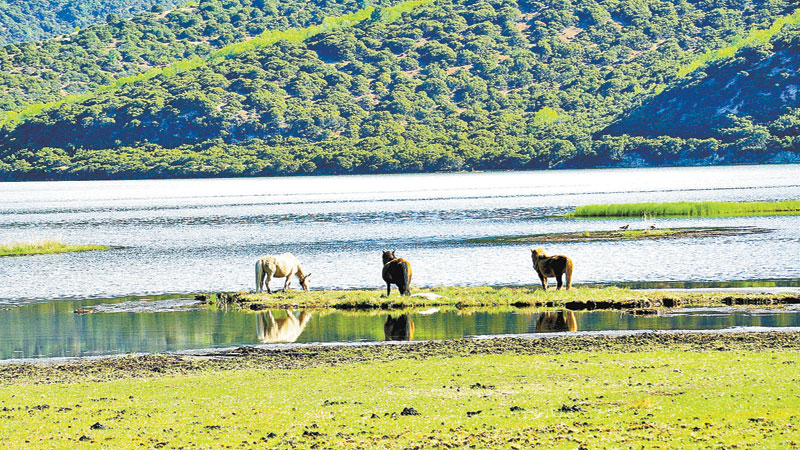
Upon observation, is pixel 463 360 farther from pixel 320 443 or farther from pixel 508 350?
pixel 320 443

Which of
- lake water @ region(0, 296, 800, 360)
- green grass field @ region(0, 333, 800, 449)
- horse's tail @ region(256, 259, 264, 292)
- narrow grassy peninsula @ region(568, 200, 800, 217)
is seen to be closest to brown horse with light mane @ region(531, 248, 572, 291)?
lake water @ region(0, 296, 800, 360)

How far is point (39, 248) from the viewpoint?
68188mm

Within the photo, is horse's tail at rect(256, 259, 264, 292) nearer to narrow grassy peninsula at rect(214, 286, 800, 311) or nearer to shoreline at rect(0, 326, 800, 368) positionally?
narrow grassy peninsula at rect(214, 286, 800, 311)

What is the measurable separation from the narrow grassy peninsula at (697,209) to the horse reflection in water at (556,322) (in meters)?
53.5

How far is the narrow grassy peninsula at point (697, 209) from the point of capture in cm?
8212

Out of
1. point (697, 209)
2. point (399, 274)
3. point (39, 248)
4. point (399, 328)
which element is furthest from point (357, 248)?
point (399, 328)

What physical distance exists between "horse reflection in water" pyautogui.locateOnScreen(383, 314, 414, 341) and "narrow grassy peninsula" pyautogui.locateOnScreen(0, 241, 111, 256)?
4037 centimetres

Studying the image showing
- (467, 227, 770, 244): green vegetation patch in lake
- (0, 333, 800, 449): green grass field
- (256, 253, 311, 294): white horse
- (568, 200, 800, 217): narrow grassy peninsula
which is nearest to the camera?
(0, 333, 800, 449): green grass field

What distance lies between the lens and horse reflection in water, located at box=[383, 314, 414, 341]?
28.1m

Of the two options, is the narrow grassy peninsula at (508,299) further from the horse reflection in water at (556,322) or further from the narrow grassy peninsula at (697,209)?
the narrow grassy peninsula at (697,209)

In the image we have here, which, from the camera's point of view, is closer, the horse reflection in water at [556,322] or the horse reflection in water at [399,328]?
the horse reflection in water at [399,328]

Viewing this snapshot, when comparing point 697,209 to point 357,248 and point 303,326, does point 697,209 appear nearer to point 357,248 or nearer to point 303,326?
point 357,248

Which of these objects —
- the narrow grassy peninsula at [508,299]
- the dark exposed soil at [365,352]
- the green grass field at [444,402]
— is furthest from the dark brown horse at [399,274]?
the green grass field at [444,402]

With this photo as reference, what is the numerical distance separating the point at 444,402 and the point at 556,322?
38.4 ft
